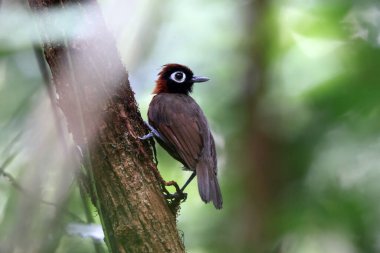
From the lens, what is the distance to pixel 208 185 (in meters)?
3.67

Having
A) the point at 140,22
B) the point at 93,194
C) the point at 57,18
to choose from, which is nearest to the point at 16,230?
the point at 93,194

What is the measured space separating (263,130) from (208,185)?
45 cm

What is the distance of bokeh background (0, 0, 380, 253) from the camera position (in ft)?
9.76

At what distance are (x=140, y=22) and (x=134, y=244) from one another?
1675 mm

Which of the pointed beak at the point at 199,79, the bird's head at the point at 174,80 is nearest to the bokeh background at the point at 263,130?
the pointed beak at the point at 199,79

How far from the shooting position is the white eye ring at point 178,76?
4.66 m

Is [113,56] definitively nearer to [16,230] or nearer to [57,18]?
[57,18]

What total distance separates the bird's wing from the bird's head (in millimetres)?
356

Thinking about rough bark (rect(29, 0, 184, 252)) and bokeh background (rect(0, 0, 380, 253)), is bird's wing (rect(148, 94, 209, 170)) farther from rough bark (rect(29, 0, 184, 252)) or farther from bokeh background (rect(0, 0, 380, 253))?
rough bark (rect(29, 0, 184, 252))

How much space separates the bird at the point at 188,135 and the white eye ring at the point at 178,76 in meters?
0.17

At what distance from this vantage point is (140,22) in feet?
13.5

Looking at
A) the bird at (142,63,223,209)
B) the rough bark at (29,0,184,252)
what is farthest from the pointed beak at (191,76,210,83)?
the rough bark at (29,0,184,252)

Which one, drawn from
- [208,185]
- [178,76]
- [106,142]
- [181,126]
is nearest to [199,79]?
[178,76]

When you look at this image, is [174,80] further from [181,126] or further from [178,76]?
[181,126]
